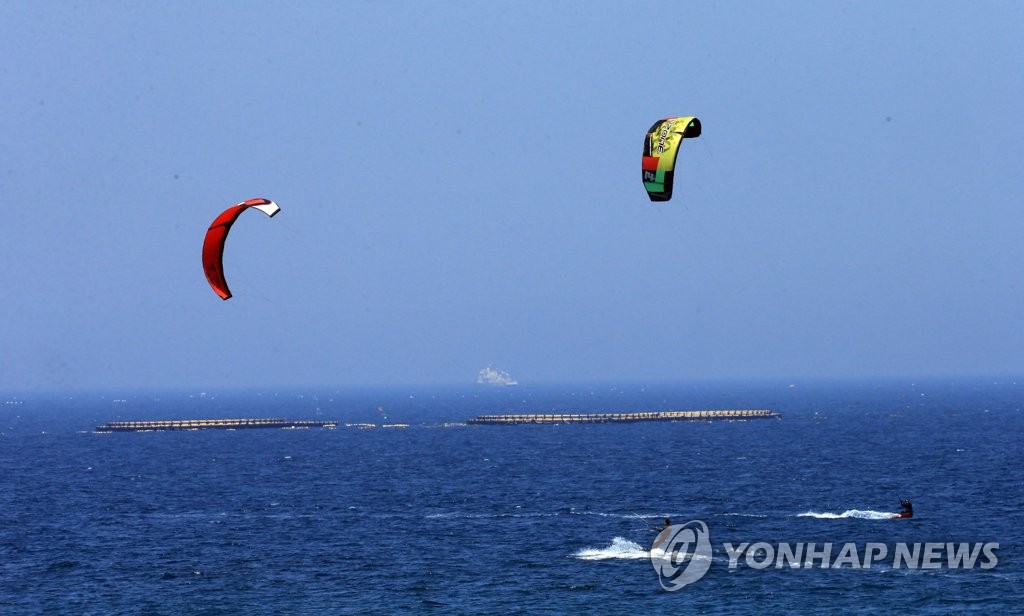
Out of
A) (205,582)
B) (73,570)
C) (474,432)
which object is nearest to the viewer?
(205,582)

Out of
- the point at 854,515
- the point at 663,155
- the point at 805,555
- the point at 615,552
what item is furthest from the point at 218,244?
the point at 854,515

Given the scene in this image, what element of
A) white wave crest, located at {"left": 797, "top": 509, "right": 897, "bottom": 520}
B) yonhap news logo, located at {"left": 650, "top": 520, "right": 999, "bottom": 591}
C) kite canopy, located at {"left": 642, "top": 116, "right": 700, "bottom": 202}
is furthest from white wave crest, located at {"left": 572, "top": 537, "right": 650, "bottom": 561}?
kite canopy, located at {"left": 642, "top": 116, "right": 700, "bottom": 202}

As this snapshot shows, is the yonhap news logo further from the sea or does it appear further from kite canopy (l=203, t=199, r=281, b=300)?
kite canopy (l=203, t=199, r=281, b=300)

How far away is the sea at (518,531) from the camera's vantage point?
176 ft

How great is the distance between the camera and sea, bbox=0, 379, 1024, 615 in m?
53.6

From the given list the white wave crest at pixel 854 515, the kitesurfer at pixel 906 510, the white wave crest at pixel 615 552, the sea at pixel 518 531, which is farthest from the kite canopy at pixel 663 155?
the kitesurfer at pixel 906 510

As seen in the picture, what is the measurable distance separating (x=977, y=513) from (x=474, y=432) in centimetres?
10689

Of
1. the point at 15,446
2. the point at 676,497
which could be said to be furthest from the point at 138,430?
the point at 676,497

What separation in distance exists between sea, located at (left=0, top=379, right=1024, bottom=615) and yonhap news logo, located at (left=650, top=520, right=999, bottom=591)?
247 millimetres

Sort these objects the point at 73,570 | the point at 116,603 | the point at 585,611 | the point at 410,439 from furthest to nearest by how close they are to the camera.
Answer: the point at 410,439 < the point at 73,570 < the point at 116,603 < the point at 585,611

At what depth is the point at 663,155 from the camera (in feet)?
131

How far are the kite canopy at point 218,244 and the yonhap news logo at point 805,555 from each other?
83.3 feet

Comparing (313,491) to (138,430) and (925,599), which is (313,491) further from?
(138,430)

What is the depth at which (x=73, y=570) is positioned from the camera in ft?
205
